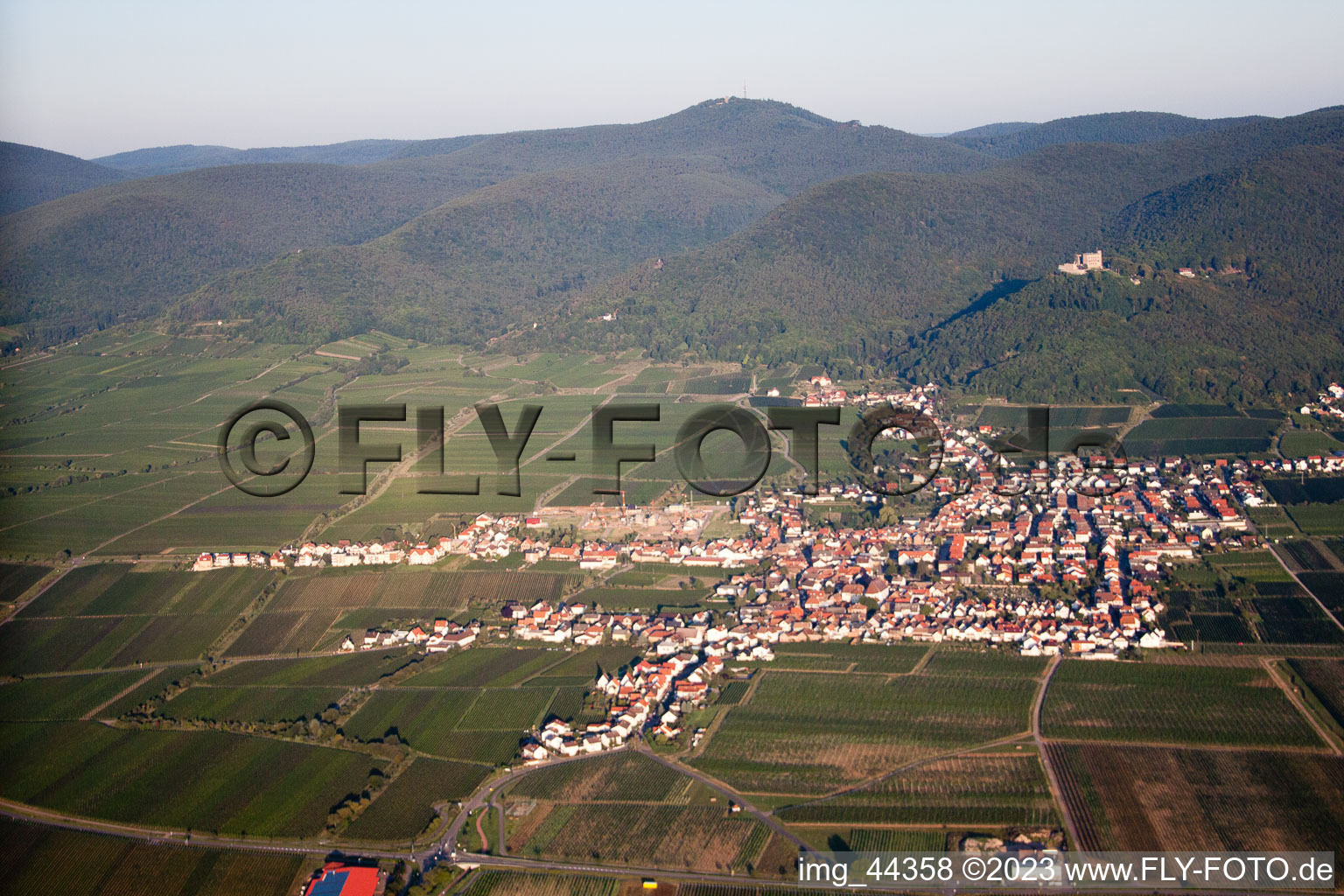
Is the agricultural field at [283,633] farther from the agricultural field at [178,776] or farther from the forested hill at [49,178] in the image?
the forested hill at [49,178]

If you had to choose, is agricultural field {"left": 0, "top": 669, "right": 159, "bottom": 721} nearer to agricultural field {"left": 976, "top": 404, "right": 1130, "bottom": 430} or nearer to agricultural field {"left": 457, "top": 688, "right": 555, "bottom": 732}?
agricultural field {"left": 457, "top": 688, "right": 555, "bottom": 732}

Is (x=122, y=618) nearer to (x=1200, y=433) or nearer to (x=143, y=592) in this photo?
(x=143, y=592)

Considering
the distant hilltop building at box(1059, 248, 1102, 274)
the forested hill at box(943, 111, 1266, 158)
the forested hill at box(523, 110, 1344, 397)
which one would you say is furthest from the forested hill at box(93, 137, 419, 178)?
the distant hilltop building at box(1059, 248, 1102, 274)

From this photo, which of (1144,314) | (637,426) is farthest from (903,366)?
(637,426)

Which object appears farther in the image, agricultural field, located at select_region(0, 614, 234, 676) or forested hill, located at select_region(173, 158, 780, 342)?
forested hill, located at select_region(173, 158, 780, 342)

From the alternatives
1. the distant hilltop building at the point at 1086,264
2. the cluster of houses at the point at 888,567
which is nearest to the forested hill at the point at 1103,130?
the distant hilltop building at the point at 1086,264

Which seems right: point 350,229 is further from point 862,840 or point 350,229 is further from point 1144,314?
point 862,840
